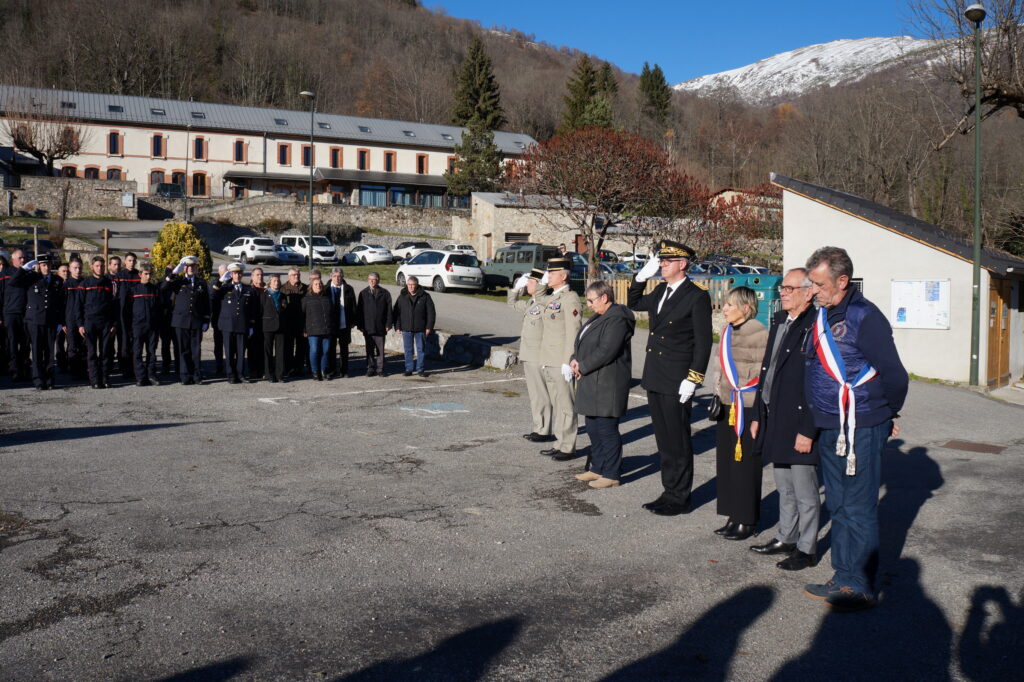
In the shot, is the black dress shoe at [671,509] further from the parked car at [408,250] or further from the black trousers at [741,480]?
the parked car at [408,250]

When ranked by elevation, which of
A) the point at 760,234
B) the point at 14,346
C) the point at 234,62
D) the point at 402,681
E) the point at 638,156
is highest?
the point at 234,62

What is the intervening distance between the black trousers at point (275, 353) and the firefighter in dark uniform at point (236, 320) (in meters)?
0.32

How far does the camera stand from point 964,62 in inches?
882

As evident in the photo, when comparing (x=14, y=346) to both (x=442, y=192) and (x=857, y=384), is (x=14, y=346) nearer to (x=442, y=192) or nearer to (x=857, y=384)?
(x=857, y=384)

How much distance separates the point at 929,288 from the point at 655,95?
3223 inches

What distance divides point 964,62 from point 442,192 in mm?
55772

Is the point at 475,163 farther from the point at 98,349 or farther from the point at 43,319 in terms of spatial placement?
the point at 43,319

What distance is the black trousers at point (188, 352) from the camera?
42.4 ft

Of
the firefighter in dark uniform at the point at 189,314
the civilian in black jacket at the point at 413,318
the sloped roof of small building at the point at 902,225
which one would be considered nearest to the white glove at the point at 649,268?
the civilian in black jacket at the point at 413,318

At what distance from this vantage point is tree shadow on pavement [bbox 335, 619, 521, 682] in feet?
12.9

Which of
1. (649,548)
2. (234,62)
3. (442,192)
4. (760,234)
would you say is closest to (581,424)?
(649,548)

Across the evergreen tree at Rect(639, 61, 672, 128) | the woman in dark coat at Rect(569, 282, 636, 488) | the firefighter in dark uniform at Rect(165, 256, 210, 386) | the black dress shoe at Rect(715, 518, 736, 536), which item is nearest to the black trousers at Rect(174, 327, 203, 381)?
the firefighter in dark uniform at Rect(165, 256, 210, 386)

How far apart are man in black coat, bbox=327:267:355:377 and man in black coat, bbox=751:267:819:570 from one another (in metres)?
9.51

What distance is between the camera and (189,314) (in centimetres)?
1273
